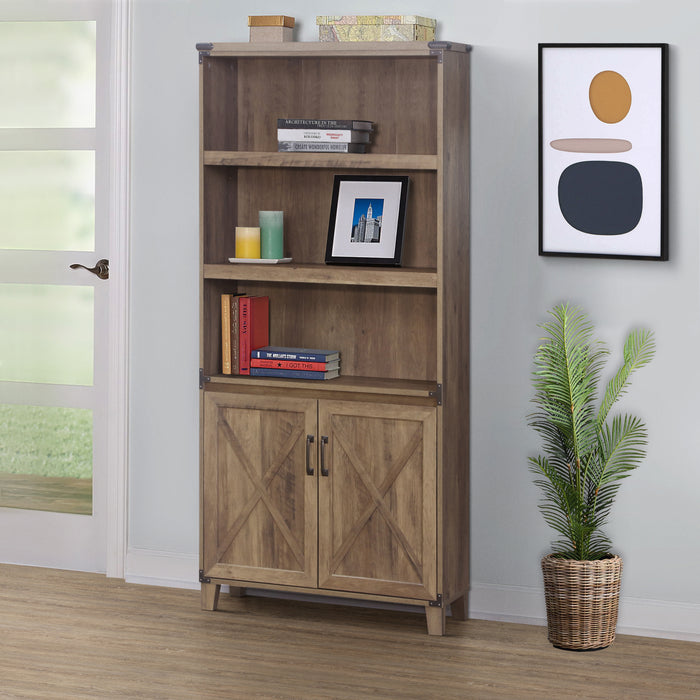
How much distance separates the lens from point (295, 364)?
3770 mm

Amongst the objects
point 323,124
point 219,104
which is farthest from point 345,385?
point 219,104

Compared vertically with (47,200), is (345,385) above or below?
below

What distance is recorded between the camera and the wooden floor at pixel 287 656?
10.6 ft

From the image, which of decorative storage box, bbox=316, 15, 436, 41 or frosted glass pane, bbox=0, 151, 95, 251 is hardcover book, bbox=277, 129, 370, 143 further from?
frosted glass pane, bbox=0, 151, 95, 251

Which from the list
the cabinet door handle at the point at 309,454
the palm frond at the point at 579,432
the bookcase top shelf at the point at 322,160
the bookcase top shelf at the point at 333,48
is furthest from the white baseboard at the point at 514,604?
the bookcase top shelf at the point at 333,48

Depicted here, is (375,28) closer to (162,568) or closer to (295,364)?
(295,364)

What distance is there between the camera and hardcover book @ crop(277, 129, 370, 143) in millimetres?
3611

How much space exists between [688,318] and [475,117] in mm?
961

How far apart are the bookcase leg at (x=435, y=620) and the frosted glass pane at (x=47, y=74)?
220 cm

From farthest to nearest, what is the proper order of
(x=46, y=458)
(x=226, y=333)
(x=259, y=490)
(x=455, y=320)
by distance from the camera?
1. (x=46, y=458)
2. (x=226, y=333)
3. (x=259, y=490)
4. (x=455, y=320)

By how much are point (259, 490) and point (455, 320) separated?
2.87ft

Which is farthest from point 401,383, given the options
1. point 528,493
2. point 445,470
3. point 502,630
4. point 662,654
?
point 662,654

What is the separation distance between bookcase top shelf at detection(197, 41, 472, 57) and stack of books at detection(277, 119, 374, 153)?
22 cm

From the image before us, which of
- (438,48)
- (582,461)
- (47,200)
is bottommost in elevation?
(582,461)
